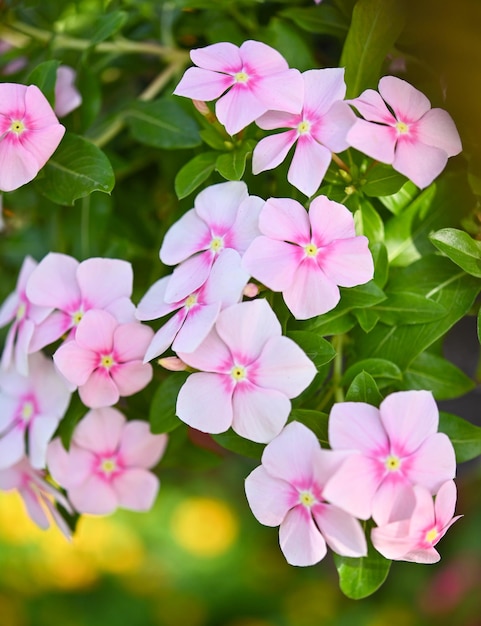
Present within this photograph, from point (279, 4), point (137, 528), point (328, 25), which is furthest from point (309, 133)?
point (137, 528)

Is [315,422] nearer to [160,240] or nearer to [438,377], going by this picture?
[438,377]

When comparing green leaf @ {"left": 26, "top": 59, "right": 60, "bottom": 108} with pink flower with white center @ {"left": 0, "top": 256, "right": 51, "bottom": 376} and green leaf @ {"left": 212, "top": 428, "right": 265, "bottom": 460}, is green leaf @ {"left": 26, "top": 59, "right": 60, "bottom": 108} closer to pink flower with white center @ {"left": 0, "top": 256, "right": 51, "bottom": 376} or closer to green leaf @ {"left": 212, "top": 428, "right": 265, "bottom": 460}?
pink flower with white center @ {"left": 0, "top": 256, "right": 51, "bottom": 376}

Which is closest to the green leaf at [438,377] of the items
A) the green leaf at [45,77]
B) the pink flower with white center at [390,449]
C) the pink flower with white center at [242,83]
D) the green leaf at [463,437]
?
the green leaf at [463,437]

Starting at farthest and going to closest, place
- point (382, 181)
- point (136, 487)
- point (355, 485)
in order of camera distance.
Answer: point (136, 487) < point (382, 181) < point (355, 485)

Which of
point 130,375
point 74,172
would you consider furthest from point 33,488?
point 74,172

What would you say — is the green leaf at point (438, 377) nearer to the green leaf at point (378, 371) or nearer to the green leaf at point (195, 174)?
the green leaf at point (378, 371)

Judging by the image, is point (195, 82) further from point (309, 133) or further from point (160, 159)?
point (160, 159)

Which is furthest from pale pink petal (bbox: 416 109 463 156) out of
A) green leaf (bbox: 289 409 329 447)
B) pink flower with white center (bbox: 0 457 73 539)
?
pink flower with white center (bbox: 0 457 73 539)
